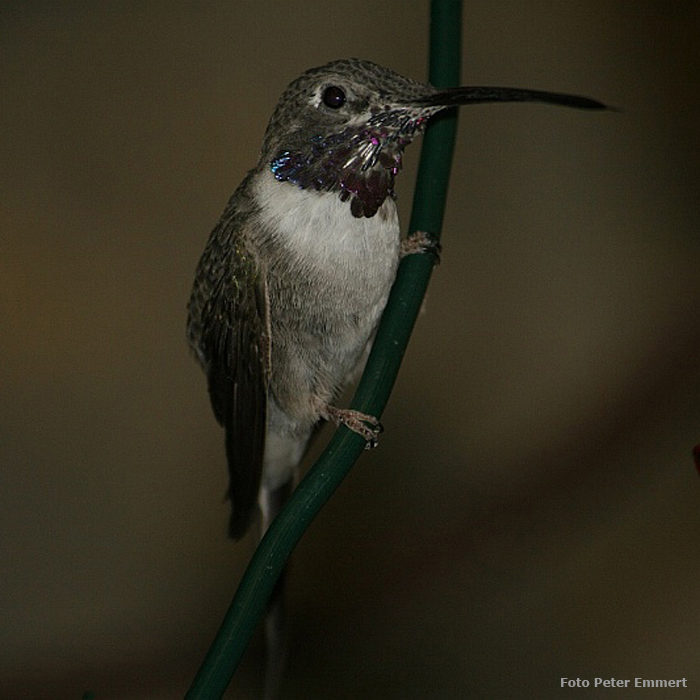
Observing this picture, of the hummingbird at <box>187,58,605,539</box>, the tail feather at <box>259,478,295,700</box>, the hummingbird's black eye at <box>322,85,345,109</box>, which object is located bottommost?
the tail feather at <box>259,478,295,700</box>

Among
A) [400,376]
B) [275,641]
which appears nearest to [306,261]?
[275,641]

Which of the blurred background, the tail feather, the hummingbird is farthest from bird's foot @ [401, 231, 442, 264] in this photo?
the blurred background

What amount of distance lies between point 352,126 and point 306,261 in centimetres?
17

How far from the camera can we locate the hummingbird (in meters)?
0.62

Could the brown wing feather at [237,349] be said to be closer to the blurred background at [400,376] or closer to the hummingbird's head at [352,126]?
the hummingbird's head at [352,126]

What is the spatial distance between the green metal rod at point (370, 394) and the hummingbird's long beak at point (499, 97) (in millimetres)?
54

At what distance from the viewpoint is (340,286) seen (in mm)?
797

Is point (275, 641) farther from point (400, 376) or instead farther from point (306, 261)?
point (400, 376)

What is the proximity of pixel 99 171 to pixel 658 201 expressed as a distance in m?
1.20

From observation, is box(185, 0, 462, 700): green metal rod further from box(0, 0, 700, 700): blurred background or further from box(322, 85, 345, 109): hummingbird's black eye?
box(0, 0, 700, 700): blurred background

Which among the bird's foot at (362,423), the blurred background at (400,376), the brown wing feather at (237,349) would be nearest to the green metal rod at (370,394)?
the bird's foot at (362,423)

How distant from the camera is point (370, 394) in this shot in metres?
0.58

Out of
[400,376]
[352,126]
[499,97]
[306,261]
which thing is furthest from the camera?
[400,376]

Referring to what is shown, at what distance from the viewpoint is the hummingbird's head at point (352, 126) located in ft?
1.96
